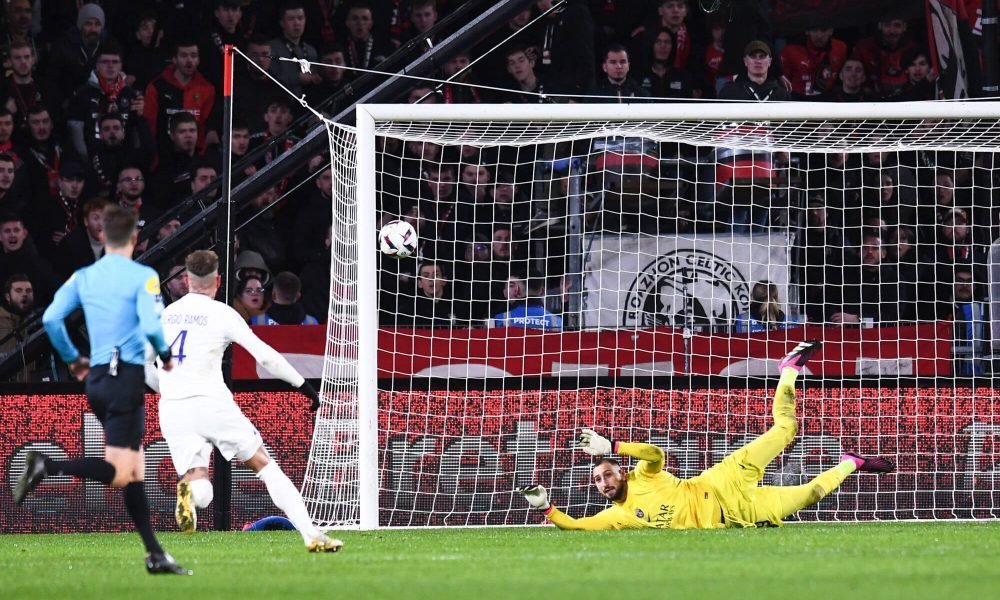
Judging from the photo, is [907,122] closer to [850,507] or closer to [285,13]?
[850,507]

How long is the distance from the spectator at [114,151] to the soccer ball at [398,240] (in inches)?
188

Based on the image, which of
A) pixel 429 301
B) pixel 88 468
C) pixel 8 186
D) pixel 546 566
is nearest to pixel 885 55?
pixel 429 301

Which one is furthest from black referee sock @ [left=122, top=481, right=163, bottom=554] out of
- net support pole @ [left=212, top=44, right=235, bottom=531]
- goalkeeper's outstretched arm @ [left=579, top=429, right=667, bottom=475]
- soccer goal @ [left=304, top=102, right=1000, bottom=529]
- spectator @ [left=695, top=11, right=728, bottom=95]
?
spectator @ [left=695, top=11, right=728, bottom=95]

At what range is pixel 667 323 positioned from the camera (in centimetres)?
1241

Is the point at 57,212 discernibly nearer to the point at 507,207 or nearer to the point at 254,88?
the point at 254,88

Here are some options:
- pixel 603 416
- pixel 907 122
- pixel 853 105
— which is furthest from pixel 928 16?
pixel 603 416

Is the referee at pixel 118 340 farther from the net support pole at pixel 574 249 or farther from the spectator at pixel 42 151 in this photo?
the spectator at pixel 42 151

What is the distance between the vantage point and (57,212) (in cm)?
1489

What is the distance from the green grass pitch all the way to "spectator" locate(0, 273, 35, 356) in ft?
10.5

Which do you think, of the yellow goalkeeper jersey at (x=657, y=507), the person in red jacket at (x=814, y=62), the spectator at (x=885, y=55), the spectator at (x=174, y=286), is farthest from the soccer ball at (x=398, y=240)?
the spectator at (x=885, y=55)

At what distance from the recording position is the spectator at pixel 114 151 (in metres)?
15.1

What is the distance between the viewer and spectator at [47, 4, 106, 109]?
51.8 feet

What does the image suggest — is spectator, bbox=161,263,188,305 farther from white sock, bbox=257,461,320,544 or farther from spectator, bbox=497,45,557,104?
white sock, bbox=257,461,320,544

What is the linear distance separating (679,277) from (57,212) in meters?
6.18
